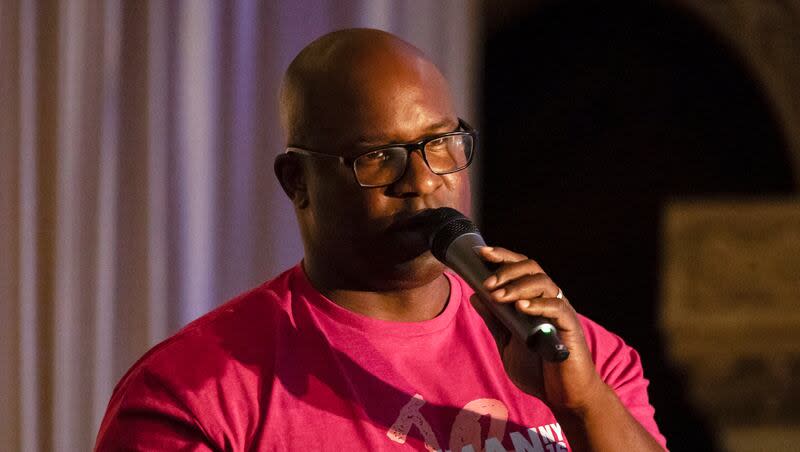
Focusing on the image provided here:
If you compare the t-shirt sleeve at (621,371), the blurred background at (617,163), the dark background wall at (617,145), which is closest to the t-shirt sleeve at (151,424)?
the t-shirt sleeve at (621,371)

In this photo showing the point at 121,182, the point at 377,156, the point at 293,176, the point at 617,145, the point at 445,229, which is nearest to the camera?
the point at 445,229

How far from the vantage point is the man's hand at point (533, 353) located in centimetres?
124

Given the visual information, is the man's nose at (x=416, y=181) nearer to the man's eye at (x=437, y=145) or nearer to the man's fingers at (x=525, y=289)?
the man's eye at (x=437, y=145)

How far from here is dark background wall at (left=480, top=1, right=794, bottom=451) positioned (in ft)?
15.4

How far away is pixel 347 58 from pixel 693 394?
3.85 m

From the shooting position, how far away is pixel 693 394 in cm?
498

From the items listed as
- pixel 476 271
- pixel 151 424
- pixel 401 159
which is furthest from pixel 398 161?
pixel 151 424

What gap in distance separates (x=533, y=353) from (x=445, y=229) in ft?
0.64

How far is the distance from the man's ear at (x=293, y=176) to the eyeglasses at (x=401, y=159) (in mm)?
96

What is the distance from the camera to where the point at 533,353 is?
1.39 m

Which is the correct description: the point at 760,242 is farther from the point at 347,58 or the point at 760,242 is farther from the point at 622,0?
the point at 347,58

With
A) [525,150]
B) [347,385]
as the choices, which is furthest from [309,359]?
[525,150]

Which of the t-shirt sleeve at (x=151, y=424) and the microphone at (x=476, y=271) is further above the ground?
the microphone at (x=476, y=271)

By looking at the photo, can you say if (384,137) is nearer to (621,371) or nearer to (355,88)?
(355,88)
